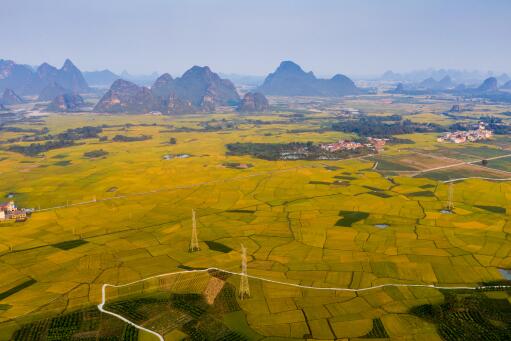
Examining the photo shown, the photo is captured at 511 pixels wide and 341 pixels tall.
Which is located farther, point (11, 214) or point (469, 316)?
point (11, 214)

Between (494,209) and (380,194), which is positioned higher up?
(380,194)

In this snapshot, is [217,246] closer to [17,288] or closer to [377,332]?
[17,288]

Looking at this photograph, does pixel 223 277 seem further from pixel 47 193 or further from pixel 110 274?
pixel 47 193

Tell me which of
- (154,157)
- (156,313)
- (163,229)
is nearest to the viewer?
(156,313)

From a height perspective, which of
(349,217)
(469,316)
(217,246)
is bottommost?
(349,217)

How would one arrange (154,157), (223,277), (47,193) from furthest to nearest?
(154,157)
(47,193)
(223,277)

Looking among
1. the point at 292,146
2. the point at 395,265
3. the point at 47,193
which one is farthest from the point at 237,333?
the point at 292,146

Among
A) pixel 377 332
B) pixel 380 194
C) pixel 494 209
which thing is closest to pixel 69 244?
pixel 377 332

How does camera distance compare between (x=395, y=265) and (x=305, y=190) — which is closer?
(x=395, y=265)

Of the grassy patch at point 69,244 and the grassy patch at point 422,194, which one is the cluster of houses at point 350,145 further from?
the grassy patch at point 69,244
